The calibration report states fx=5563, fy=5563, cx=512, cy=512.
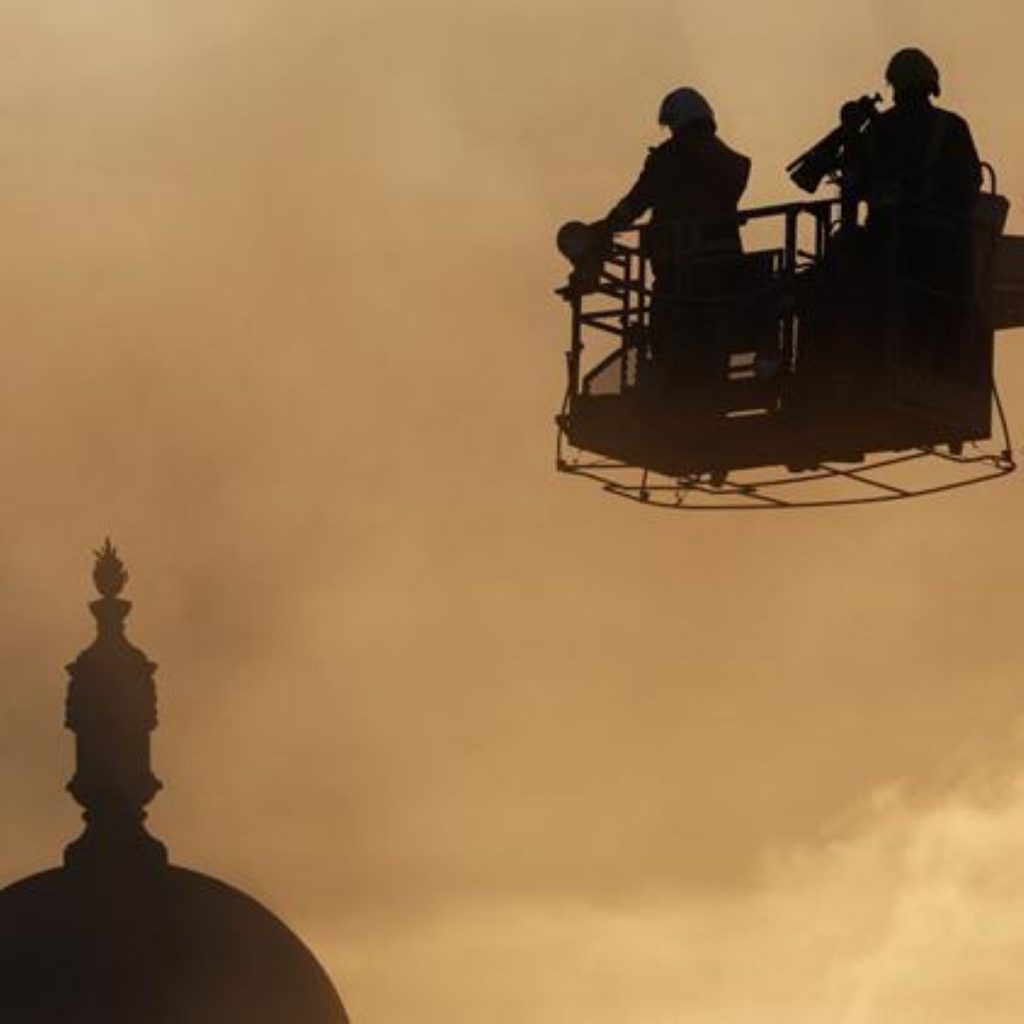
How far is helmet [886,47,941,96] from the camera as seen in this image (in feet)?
157

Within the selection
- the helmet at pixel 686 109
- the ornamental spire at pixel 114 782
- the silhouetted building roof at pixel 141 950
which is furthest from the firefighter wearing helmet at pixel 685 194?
the ornamental spire at pixel 114 782

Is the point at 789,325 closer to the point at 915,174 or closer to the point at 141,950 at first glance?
the point at 915,174

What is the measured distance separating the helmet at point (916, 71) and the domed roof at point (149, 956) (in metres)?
133

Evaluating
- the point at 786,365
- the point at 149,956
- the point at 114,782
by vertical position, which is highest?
the point at 114,782

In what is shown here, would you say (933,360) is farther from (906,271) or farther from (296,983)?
(296,983)

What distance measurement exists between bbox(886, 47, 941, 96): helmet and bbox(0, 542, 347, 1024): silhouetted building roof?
132875 millimetres

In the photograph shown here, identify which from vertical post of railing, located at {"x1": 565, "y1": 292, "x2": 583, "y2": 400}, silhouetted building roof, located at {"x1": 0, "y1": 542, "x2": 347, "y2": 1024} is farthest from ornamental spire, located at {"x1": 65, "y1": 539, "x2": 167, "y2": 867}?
vertical post of railing, located at {"x1": 565, "y1": 292, "x2": 583, "y2": 400}

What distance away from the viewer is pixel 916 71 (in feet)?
157

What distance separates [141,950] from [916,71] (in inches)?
Result: 5474

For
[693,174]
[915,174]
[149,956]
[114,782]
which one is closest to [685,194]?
[693,174]

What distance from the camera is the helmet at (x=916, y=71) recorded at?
47.9 meters

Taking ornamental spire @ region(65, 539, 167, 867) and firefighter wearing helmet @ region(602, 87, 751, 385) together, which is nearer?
firefighter wearing helmet @ region(602, 87, 751, 385)

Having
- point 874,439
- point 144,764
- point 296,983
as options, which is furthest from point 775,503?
point 144,764

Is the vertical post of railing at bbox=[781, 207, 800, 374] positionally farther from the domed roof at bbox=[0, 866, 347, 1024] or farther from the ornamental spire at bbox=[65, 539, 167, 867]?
the ornamental spire at bbox=[65, 539, 167, 867]
